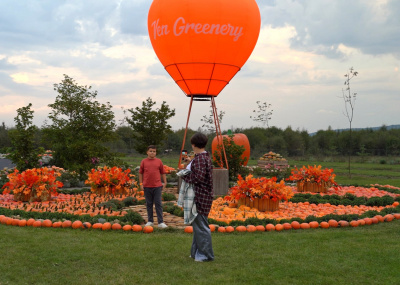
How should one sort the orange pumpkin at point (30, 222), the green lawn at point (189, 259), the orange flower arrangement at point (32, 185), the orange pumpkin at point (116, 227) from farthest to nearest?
the orange flower arrangement at point (32, 185) → the orange pumpkin at point (30, 222) → the orange pumpkin at point (116, 227) → the green lawn at point (189, 259)

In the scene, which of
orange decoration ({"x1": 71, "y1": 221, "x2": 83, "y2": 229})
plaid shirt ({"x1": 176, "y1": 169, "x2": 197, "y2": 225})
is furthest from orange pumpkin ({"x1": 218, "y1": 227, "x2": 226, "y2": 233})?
orange decoration ({"x1": 71, "y1": 221, "x2": 83, "y2": 229})

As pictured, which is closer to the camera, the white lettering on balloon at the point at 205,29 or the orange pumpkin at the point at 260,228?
the orange pumpkin at the point at 260,228

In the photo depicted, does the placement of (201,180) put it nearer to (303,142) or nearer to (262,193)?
(262,193)

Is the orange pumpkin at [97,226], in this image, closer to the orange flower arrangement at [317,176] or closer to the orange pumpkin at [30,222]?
the orange pumpkin at [30,222]

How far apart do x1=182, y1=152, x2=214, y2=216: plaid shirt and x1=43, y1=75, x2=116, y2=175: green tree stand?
8.30 m

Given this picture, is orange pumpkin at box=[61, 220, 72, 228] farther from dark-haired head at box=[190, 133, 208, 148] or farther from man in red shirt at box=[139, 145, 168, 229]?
dark-haired head at box=[190, 133, 208, 148]

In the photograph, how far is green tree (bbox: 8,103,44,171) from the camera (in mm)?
12656

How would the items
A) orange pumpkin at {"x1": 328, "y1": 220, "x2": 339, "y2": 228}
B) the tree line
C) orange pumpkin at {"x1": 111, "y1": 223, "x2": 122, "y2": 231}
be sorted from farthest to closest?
the tree line
orange pumpkin at {"x1": 328, "y1": 220, "x2": 339, "y2": 228}
orange pumpkin at {"x1": 111, "y1": 223, "x2": 122, "y2": 231}

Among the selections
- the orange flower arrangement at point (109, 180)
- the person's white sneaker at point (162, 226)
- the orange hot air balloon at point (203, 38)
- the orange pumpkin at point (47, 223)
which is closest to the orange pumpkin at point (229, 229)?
the person's white sneaker at point (162, 226)

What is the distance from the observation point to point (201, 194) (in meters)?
5.97

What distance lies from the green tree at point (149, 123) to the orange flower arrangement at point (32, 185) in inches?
313

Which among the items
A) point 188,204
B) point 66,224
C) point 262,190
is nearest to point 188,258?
point 188,204

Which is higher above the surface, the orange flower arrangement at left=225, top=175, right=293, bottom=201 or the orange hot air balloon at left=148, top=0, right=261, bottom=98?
the orange hot air balloon at left=148, top=0, right=261, bottom=98

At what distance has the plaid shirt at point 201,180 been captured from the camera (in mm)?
5906
